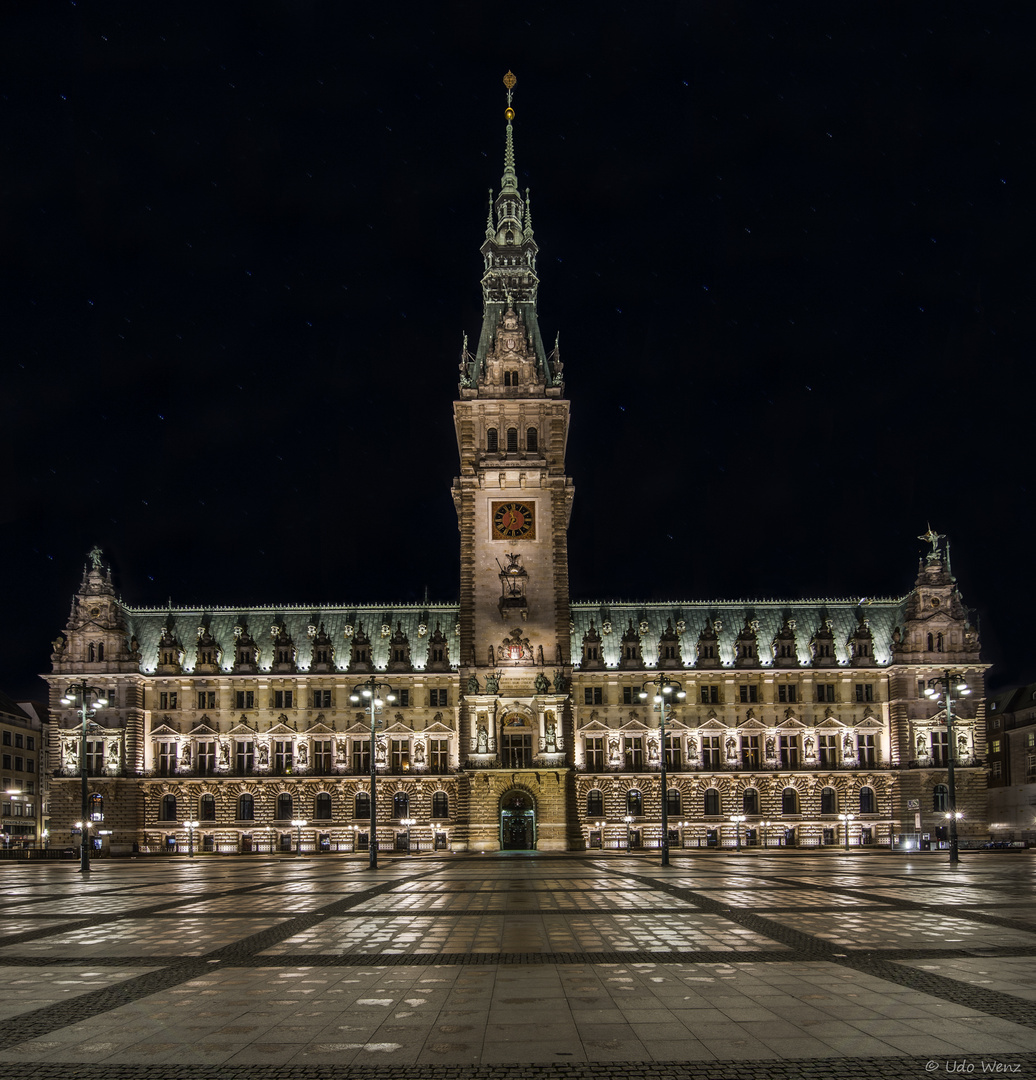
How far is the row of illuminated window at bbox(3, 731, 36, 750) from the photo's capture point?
122 metres

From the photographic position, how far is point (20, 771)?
125938 mm

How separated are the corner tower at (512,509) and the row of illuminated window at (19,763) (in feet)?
197

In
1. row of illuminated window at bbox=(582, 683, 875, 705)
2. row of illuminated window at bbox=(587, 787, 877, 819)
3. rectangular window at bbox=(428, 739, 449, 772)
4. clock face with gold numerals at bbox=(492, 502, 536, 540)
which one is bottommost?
row of illuminated window at bbox=(587, 787, 877, 819)

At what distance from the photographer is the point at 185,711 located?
9906 centimetres

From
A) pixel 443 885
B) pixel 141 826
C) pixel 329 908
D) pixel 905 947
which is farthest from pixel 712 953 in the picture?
pixel 141 826

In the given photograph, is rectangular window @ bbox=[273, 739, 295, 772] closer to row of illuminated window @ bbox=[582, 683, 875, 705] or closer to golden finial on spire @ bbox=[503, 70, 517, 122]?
row of illuminated window @ bbox=[582, 683, 875, 705]

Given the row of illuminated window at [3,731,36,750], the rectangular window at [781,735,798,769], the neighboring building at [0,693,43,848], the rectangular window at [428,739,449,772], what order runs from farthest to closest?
the row of illuminated window at [3,731,36,750] → the neighboring building at [0,693,43,848] → the rectangular window at [781,735,798,769] → the rectangular window at [428,739,449,772]

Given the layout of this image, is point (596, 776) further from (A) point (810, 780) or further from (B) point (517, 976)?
(B) point (517, 976)

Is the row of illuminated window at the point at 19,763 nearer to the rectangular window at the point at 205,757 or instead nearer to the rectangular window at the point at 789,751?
the rectangular window at the point at 205,757

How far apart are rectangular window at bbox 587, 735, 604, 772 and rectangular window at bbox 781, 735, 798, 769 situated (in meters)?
15.9

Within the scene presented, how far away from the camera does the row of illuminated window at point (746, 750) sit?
97.3 metres

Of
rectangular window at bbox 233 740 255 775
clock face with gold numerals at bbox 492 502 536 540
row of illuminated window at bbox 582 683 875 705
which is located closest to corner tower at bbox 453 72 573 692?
clock face with gold numerals at bbox 492 502 536 540

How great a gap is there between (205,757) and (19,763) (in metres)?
40.7

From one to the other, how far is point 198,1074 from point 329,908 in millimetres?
22025
